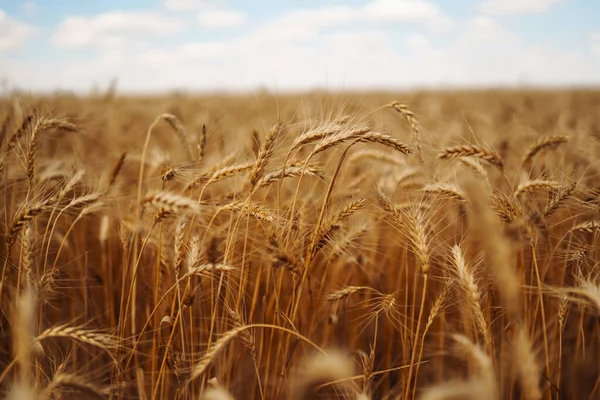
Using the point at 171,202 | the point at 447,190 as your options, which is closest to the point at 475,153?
the point at 447,190

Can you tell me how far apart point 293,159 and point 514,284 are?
3.66 ft

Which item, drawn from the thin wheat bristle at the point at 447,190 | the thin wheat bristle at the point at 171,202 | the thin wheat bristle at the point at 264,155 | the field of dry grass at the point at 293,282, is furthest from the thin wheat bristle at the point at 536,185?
the thin wheat bristle at the point at 171,202

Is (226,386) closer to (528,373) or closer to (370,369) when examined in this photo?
(370,369)

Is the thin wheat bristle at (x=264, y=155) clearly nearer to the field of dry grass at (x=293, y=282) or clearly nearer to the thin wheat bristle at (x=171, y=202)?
the field of dry grass at (x=293, y=282)

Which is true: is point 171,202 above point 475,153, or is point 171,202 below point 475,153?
below

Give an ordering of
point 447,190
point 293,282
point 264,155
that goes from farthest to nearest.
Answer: point 293,282
point 447,190
point 264,155

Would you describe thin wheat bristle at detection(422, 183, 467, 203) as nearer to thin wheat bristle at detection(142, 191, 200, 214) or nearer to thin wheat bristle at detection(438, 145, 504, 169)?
thin wheat bristle at detection(438, 145, 504, 169)

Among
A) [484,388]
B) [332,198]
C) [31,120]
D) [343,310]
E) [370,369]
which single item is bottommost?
[343,310]

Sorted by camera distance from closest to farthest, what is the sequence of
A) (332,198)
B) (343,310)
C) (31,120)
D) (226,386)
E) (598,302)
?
1. (598,302)
2. (226,386)
3. (31,120)
4. (332,198)
5. (343,310)

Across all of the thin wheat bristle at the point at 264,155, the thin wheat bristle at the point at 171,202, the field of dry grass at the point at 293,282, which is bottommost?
the field of dry grass at the point at 293,282

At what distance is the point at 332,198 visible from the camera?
2389 mm

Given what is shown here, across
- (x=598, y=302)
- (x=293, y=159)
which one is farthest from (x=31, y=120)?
(x=598, y=302)

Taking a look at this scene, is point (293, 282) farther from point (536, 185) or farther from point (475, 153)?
point (536, 185)

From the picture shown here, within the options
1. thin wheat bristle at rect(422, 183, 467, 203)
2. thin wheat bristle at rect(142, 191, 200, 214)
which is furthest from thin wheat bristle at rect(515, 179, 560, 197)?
thin wheat bristle at rect(142, 191, 200, 214)
